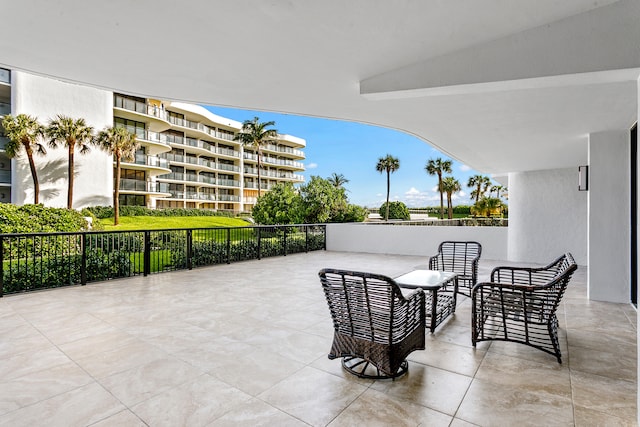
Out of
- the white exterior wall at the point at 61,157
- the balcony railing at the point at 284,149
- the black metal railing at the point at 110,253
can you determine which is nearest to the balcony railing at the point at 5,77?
the white exterior wall at the point at 61,157

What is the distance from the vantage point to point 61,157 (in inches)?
717

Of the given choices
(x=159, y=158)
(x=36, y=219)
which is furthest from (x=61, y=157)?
(x=36, y=219)

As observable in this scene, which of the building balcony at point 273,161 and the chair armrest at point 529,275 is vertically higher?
the building balcony at point 273,161

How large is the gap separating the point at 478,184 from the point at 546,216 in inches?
1075

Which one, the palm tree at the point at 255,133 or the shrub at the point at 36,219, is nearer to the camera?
the shrub at the point at 36,219

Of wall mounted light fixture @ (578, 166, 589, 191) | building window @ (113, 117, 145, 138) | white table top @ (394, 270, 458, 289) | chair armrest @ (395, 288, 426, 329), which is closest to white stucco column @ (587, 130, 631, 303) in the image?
wall mounted light fixture @ (578, 166, 589, 191)

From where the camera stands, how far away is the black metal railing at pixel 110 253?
18.2 ft

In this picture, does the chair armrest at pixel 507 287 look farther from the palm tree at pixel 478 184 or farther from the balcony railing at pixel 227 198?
the palm tree at pixel 478 184

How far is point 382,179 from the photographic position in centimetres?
3316

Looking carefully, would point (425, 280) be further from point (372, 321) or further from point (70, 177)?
point (70, 177)

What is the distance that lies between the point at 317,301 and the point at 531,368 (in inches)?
113

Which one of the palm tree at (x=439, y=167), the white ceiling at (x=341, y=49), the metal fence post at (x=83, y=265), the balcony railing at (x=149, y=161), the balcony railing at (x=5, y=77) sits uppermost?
the balcony railing at (x=5, y=77)

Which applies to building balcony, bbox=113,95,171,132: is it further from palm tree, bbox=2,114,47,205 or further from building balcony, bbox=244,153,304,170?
building balcony, bbox=244,153,304,170

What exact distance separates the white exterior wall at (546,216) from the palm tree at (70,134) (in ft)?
67.2
